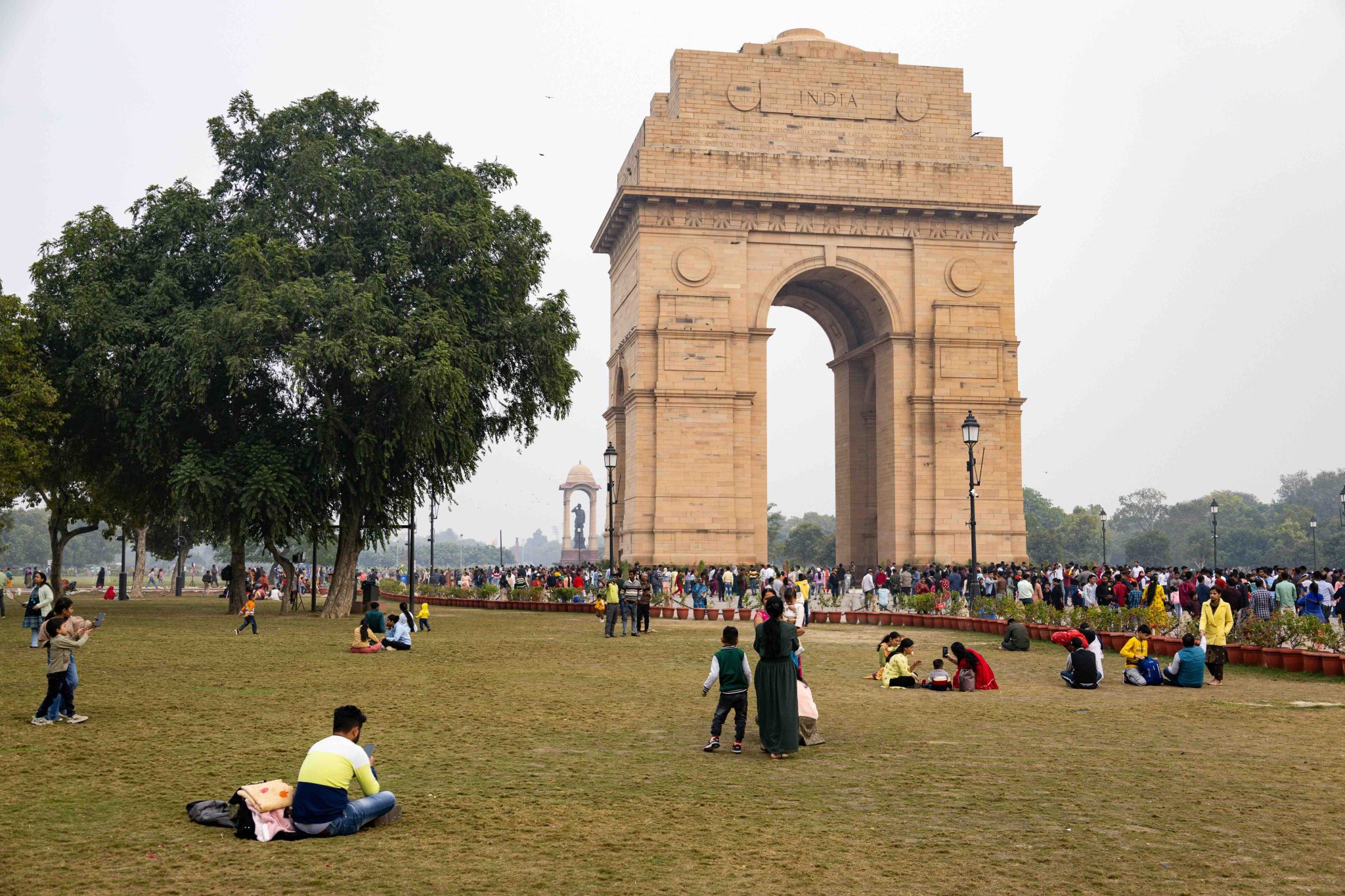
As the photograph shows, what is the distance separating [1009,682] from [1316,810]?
29.5 ft

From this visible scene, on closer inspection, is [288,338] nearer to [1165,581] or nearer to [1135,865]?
[1165,581]

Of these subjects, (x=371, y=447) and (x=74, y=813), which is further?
(x=371, y=447)

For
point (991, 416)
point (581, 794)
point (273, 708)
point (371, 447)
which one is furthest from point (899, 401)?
point (581, 794)

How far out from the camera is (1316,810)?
866 cm

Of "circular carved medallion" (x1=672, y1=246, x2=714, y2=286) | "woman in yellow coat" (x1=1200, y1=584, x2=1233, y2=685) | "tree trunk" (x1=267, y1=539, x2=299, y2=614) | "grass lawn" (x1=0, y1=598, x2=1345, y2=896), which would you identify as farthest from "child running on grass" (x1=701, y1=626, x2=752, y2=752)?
"circular carved medallion" (x1=672, y1=246, x2=714, y2=286)

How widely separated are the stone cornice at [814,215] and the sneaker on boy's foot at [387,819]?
3759cm

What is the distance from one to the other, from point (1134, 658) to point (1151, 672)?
54cm

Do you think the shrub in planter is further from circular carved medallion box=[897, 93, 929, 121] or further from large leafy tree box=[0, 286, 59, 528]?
circular carved medallion box=[897, 93, 929, 121]

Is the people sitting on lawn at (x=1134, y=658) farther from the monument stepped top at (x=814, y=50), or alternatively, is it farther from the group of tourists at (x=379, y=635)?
the monument stepped top at (x=814, y=50)

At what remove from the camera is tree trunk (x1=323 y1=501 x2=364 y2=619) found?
104ft

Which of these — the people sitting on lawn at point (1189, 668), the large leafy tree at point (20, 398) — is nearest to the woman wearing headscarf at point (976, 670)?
the people sitting on lawn at point (1189, 668)

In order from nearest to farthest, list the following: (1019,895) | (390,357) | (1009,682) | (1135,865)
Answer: (1019,895)
(1135,865)
(1009,682)
(390,357)

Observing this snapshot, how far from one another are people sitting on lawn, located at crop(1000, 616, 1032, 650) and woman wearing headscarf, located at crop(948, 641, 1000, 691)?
6363mm

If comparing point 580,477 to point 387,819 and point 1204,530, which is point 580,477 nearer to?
point 1204,530
